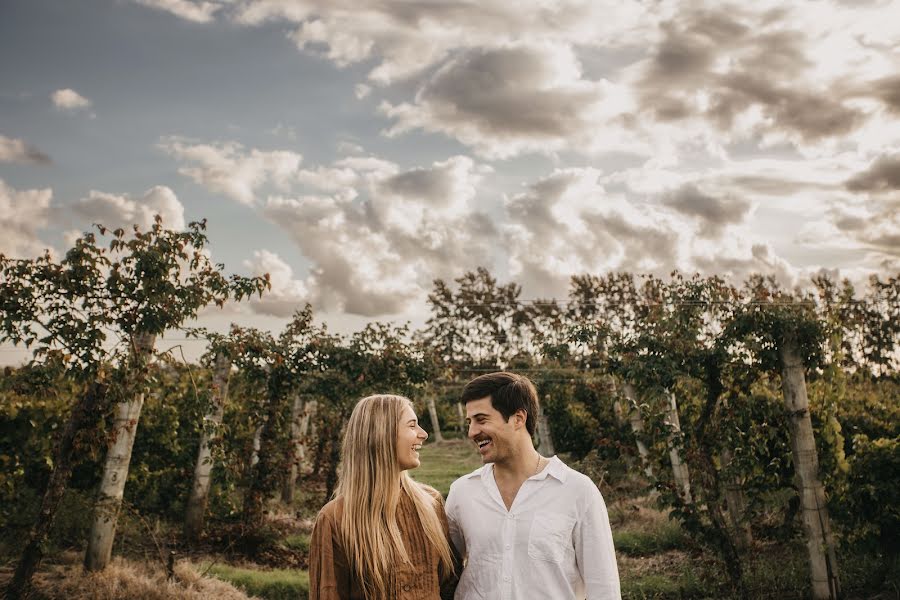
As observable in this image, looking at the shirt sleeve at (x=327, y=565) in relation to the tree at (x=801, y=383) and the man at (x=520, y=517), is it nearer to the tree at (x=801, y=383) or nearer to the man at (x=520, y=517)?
the man at (x=520, y=517)

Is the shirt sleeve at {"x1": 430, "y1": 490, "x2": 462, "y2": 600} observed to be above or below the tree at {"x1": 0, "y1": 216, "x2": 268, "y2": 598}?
below

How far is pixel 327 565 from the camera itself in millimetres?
2539

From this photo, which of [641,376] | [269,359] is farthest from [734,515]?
[269,359]

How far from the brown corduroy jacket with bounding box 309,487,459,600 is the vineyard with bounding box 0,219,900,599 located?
465 centimetres

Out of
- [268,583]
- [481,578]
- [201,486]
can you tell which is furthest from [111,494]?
[481,578]

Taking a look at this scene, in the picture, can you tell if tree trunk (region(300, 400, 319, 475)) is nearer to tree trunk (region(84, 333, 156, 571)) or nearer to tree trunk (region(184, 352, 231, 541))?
tree trunk (region(184, 352, 231, 541))

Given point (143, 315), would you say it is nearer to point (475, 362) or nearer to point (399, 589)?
point (399, 589)

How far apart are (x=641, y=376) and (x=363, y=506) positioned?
18.9ft

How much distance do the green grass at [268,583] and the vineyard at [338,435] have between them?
0.09 ft

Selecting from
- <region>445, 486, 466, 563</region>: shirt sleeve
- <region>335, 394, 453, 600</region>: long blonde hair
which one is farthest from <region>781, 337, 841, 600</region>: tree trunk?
<region>335, 394, 453, 600</region>: long blonde hair

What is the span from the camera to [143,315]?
21.7ft

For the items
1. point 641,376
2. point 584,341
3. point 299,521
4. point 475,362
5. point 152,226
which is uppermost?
point 475,362

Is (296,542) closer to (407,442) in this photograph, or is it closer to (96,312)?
(96,312)

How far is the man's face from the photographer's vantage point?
2.91m
